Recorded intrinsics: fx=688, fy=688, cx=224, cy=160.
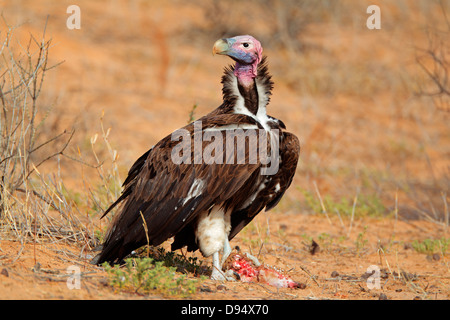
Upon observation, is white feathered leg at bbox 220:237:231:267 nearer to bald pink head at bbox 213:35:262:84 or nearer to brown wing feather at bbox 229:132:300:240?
brown wing feather at bbox 229:132:300:240

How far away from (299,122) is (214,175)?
252 inches

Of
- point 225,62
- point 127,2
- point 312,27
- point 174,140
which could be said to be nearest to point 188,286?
point 174,140

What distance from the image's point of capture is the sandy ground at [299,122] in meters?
4.50

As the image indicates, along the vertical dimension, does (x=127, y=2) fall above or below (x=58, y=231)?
above

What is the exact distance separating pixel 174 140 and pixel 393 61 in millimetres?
9258

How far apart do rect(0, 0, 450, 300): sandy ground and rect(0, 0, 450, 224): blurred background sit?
34mm

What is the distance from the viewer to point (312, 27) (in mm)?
13680

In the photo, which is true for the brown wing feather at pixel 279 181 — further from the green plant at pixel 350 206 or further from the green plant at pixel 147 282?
the green plant at pixel 350 206

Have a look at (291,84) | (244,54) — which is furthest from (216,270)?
(291,84)

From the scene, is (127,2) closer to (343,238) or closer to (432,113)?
(432,113)

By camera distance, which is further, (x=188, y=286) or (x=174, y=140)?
(x=174, y=140)

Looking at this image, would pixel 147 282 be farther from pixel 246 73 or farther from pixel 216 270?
pixel 246 73

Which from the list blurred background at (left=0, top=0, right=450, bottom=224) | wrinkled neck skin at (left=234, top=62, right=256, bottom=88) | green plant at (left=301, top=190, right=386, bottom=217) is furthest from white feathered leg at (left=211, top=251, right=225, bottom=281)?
blurred background at (left=0, top=0, right=450, bottom=224)
